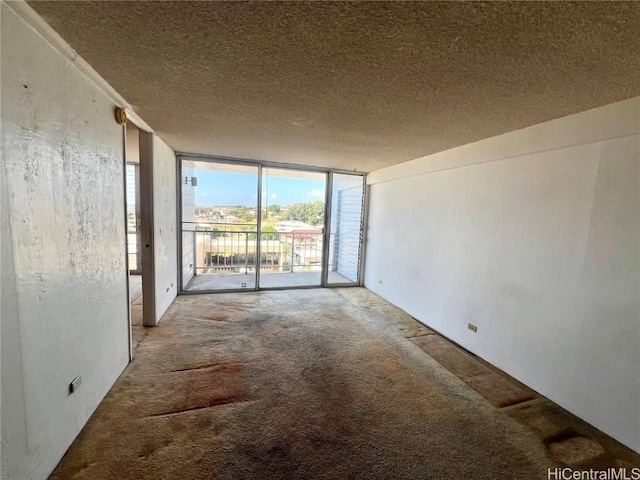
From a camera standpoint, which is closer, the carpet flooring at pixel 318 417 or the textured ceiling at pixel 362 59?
the textured ceiling at pixel 362 59

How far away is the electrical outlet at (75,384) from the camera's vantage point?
1525 mm

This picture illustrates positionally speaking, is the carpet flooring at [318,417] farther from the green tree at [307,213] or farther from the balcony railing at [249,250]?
the green tree at [307,213]

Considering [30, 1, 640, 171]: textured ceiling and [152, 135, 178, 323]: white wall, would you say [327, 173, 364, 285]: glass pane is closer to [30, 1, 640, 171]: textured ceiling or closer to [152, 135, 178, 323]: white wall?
[152, 135, 178, 323]: white wall

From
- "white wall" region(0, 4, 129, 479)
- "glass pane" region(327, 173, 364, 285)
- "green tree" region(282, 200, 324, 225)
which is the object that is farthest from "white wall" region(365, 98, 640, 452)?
"white wall" region(0, 4, 129, 479)

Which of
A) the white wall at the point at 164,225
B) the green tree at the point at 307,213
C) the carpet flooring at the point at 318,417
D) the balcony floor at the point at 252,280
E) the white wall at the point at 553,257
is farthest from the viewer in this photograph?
the green tree at the point at 307,213

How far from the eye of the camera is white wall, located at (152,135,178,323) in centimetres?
305

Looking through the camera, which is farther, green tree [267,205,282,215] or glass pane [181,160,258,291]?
green tree [267,205,282,215]

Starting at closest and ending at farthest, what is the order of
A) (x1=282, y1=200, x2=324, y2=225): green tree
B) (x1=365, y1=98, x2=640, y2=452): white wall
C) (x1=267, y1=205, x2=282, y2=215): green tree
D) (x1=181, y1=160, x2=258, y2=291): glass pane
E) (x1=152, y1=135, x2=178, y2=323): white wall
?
(x1=365, y1=98, x2=640, y2=452): white wall, (x1=152, y1=135, x2=178, y2=323): white wall, (x1=181, y1=160, x2=258, y2=291): glass pane, (x1=267, y1=205, x2=282, y2=215): green tree, (x1=282, y1=200, x2=324, y2=225): green tree

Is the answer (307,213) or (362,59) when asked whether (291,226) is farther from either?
(362,59)

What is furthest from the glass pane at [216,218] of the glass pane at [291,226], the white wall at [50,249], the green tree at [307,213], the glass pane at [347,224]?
the white wall at [50,249]

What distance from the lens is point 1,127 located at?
1.04 meters

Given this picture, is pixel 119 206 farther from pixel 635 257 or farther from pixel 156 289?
pixel 635 257

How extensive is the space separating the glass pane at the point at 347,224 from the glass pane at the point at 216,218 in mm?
1536

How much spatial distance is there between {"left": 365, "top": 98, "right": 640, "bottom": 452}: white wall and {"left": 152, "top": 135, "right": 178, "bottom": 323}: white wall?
10.9ft
